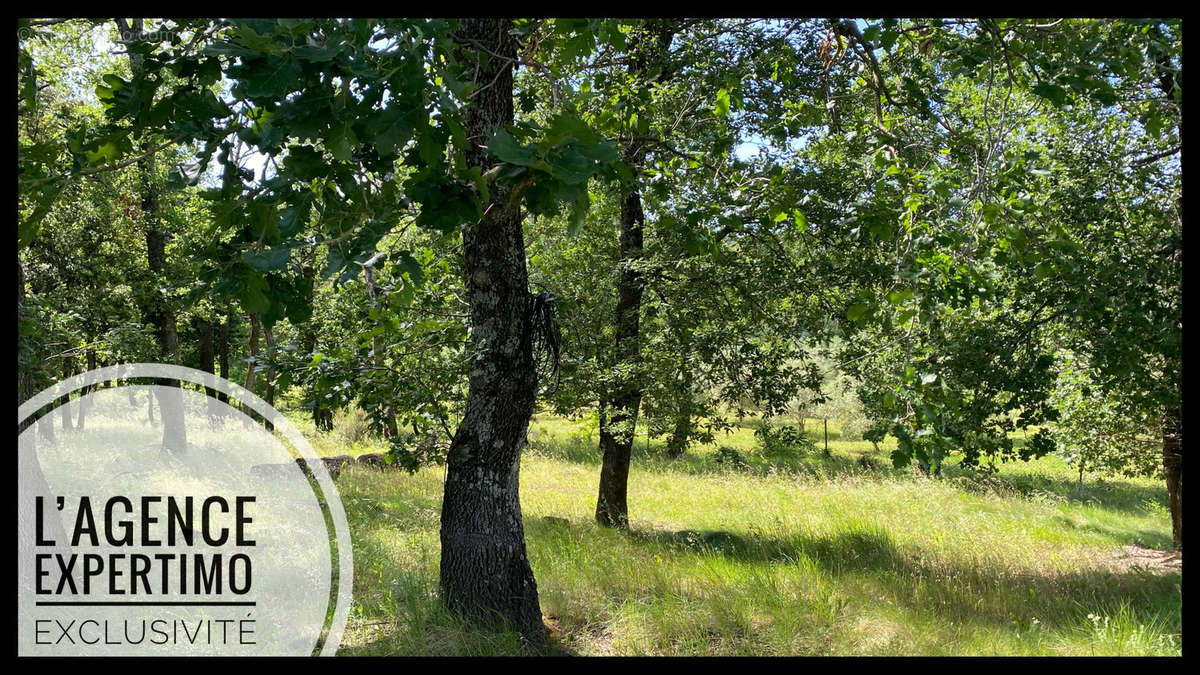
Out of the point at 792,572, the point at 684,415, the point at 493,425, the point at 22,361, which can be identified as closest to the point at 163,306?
the point at 22,361

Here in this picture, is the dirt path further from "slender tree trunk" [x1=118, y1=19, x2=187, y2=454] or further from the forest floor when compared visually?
"slender tree trunk" [x1=118, y1=19, x2=187, y2=454]

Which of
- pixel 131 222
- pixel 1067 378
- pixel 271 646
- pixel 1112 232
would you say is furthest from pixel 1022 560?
pixel 131 222

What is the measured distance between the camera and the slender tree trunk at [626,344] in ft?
21.8

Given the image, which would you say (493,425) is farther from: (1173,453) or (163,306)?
(163,306)

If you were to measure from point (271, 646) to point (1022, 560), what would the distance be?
24.6ft

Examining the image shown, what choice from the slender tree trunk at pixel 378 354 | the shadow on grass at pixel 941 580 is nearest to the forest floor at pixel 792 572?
the shadow on grass at pixel 941 580

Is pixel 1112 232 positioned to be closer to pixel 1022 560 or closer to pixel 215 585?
pixel 1022 560

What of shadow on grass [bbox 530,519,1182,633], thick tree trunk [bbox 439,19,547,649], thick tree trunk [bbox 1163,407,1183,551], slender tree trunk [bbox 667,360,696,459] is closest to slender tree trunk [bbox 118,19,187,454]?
shadow on grass [bbox 530,519,1182,633]

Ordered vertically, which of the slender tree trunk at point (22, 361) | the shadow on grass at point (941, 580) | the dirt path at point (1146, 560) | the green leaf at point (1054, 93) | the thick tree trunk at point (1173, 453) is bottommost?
the dirt path at point (1146, 560)

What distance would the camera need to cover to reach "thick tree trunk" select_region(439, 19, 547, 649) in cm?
450

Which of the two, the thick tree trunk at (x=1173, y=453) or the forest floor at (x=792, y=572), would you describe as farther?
the thick tree trunk at (x=1173, y=453)

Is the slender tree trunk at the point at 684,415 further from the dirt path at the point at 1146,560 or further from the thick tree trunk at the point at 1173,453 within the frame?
the thick tree trunk at the point at 1173,453

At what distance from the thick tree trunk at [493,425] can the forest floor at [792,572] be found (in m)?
0.25
